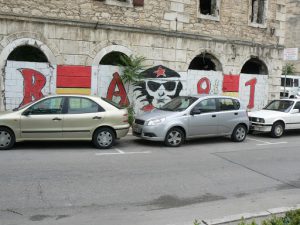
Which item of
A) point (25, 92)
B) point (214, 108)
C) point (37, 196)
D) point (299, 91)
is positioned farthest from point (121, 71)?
point (299, 91)

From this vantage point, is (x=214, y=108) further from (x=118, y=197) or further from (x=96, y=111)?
(x=118, y=197)

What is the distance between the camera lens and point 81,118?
11195 mm

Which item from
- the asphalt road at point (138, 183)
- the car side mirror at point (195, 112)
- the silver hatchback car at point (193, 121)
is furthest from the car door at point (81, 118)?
the car side mirror at point (195, 112)

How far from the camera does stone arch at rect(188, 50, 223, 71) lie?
19.2 metres

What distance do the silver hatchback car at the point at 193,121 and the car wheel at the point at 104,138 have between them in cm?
113

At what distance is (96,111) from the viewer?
11438 mm

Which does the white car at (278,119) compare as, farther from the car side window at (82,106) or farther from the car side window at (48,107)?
the car side window at (48,107)

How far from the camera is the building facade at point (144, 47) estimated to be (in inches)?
585

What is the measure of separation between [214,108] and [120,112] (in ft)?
11.0

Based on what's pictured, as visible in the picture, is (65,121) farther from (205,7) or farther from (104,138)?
(205,7)

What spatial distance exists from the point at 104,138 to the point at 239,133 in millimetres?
5009

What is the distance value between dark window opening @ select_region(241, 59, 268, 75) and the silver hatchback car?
8169 millimetres

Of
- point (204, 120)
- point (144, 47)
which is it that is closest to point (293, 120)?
point (204, 120)

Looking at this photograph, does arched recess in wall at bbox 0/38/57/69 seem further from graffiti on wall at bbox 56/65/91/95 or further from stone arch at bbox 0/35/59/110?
graffiti on wall at bbox 56/65/91/95
